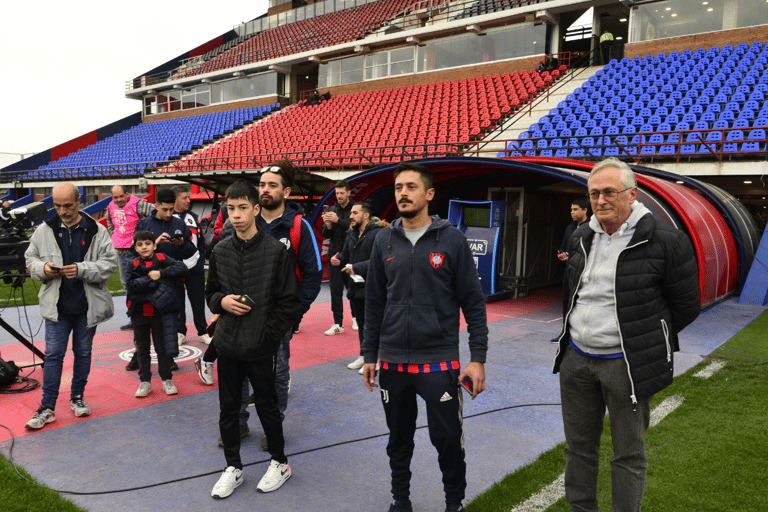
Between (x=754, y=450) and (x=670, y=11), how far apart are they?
73.6ft

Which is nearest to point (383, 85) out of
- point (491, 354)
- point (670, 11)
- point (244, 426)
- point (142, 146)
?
point (670, 11)

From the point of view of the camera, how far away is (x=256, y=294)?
11.1 feet

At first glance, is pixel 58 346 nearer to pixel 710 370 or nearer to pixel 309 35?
pixel 710 370

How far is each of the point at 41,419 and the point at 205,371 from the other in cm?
147

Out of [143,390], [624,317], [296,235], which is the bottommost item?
[143,390]

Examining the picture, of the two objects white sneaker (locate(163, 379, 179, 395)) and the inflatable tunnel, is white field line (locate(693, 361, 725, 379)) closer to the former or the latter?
the inflatable tunnel

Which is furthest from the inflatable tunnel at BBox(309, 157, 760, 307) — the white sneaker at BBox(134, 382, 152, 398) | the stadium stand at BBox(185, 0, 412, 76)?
the stadium stand at BBox(185, 0, 412, 76)

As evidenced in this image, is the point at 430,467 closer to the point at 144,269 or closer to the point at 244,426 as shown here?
→ the point at 244,426

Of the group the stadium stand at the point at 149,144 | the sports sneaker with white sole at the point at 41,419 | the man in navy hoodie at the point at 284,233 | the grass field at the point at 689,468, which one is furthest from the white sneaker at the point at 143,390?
the stadium stand at the point at 149,144

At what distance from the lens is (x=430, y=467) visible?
370 cm

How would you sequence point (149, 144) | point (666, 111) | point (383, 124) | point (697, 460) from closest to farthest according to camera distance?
1. point (697, 460)
2. point (666, 111)
3. point (383, 124)
4. point (149, 144)

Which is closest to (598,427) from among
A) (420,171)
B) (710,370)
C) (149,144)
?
(420,171)

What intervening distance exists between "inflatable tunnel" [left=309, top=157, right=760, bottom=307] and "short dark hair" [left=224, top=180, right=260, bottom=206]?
6.47 metres

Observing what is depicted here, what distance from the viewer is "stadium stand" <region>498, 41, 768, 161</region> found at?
1323 centimetres
